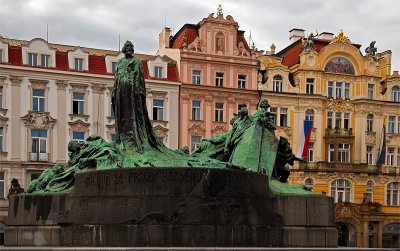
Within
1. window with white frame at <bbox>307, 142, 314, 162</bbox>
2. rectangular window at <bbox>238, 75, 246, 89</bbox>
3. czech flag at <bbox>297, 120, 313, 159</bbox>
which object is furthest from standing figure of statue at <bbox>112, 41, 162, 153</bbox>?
window with white frame at <bbox>307, 142, 314, 162</bbox>

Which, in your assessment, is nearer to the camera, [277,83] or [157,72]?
[157,72]

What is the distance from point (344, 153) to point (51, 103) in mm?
19582

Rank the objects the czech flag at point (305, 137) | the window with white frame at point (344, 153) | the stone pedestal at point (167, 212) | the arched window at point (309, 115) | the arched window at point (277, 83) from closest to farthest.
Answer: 1. the stone pedestal at point (167, 212)
2. the czech flag at point (305, 137)
3. the arched window at point (277, 83)
4. the arched window at point (309, 115)
5. the window with white frame at point (344, 153)

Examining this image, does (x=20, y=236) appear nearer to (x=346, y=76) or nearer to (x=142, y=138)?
(x=142, y=138)

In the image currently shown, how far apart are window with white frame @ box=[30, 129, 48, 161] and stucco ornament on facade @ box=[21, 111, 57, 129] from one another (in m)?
0.29

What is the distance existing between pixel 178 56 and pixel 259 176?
30.9 m

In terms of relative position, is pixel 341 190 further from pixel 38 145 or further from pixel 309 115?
pixel 38 145

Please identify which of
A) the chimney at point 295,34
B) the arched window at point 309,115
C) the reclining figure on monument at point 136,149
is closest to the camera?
the reclining figure on monument at point 136,149

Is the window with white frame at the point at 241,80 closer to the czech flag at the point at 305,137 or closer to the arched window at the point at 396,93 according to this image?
the czech flag at the point at 305,137

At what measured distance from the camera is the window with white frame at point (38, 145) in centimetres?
3953

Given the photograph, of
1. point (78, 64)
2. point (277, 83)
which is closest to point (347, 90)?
point (277, 83)

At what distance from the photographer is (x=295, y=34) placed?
52562 millimetres

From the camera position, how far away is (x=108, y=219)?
42.3 ft

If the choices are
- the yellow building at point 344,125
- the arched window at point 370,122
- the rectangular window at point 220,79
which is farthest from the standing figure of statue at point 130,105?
the arched window at point 370,122
